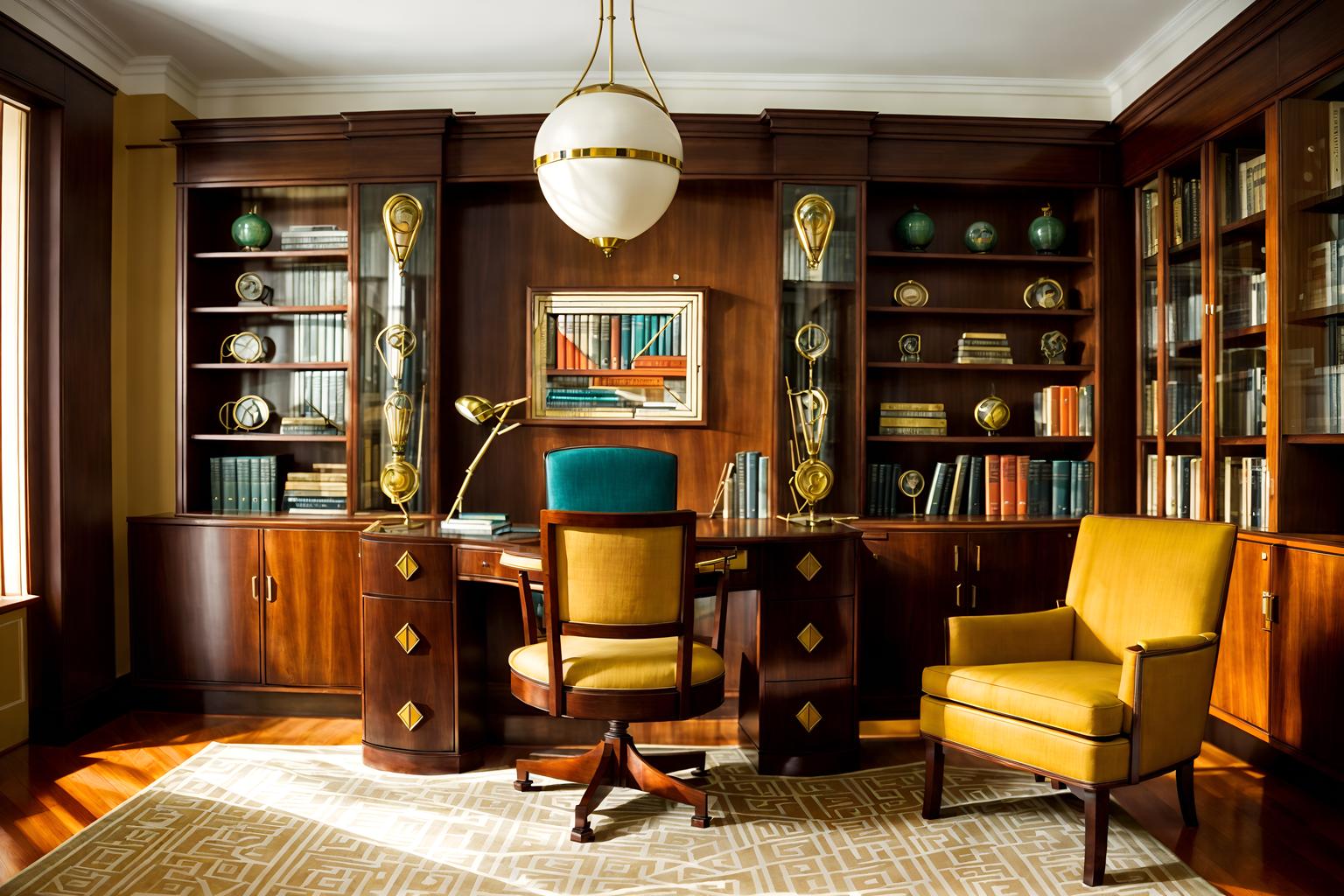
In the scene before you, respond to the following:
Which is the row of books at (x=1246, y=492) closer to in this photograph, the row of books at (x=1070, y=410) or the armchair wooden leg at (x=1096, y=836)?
the row of books at (x=1070, y=410)

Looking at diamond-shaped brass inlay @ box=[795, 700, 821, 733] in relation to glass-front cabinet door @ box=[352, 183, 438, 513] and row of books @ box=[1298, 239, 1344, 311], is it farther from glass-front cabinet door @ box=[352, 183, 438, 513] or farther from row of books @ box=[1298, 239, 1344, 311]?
row of books @ box=[1298, 239, 1344, 311]

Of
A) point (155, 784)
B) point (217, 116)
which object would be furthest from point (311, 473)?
point (217, 116)

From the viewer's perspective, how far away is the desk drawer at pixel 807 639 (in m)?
3.30

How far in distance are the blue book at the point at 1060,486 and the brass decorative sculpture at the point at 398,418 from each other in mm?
2811

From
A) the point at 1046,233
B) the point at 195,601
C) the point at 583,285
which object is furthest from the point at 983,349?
the point at 195,601

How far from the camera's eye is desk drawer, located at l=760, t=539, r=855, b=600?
329cm

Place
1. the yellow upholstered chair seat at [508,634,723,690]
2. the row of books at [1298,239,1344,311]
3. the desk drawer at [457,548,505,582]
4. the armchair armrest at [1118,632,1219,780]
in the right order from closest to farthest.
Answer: the armchair armrest at [1118,632,1219,780], the yellow upholstered chair seat at [508,634,723,690], the row of books at [1298,239,1344,311], the desk drawer at [457,548,505,582]

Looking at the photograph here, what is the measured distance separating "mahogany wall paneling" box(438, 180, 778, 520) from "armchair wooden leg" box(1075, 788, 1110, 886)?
216cm

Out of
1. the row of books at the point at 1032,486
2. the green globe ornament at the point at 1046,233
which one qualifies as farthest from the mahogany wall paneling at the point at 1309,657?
the green globe ornament at the point at 1046,233

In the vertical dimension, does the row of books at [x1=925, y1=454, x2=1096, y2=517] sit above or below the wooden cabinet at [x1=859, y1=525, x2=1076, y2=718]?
above

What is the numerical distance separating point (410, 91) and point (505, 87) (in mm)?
459

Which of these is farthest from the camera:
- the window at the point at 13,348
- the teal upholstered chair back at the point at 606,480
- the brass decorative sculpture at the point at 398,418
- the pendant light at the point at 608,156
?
the brass decorative sculpture at the point at 398,418

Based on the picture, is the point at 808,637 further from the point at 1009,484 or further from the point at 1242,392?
the point at 1242,392

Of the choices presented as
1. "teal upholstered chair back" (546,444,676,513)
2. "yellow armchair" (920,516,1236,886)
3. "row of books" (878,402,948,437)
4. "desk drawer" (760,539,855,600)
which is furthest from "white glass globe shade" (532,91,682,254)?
"row of books" (878,402,948,437)
